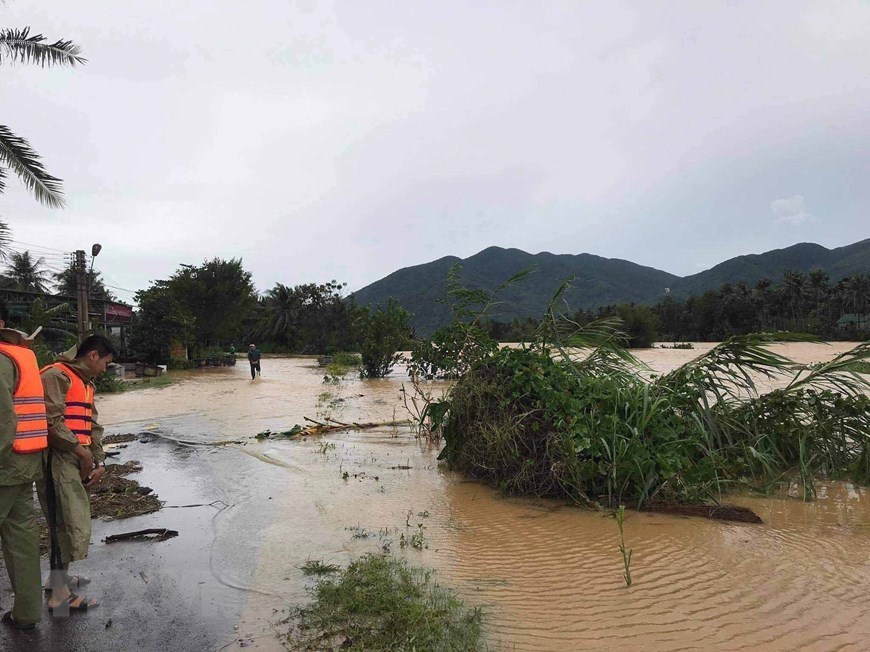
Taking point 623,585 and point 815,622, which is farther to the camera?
point 623,585

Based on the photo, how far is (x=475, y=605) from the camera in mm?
3742

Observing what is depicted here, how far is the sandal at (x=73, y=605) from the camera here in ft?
11.7

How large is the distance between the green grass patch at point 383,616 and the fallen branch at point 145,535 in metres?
1.90

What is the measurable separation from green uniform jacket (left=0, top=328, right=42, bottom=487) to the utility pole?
599 inches

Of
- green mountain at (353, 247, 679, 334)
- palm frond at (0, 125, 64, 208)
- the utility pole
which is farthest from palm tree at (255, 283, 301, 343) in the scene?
green mountain at (353, 247, 679, 334)

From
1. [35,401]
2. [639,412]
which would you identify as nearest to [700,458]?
[639,412]

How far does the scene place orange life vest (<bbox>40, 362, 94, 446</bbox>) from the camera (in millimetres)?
3837

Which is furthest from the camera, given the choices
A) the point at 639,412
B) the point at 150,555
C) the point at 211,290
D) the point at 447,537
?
the point at 211,290

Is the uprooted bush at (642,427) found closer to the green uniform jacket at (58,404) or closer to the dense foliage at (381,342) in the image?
the green uniform jacket at (58,404)

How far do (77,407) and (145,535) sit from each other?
1837 mm

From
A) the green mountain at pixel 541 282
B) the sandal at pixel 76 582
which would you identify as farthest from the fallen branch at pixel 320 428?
the green mountain at pixel 541 282

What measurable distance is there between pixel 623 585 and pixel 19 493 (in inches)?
160

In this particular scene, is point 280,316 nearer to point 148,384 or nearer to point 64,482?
point 148,384

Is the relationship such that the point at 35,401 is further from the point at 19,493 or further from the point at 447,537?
the point at 447,537
